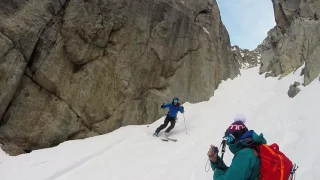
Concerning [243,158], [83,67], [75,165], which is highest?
[83,67]

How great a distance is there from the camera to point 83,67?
18234mm

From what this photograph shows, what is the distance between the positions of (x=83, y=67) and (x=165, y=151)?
7023 mm

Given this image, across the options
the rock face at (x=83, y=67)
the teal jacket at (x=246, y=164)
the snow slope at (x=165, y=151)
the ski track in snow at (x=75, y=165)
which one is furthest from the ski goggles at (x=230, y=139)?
the rock face at (x=83, y=67)

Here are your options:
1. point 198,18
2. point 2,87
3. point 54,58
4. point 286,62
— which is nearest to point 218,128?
point 54,58

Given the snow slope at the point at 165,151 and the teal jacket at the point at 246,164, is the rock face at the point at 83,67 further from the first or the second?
the teal jacket at the point at 246,164

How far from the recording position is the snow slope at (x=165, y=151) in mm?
12016

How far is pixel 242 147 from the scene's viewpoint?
15.2 ft

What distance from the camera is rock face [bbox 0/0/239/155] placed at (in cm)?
1566

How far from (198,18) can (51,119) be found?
1718 cm

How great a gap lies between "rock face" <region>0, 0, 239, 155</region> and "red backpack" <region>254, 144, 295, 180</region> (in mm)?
13115

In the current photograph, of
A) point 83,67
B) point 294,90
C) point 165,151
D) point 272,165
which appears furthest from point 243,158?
point 294,90

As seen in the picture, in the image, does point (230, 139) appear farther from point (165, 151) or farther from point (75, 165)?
point (165, 151)

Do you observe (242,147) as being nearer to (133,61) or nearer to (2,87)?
(2,87)

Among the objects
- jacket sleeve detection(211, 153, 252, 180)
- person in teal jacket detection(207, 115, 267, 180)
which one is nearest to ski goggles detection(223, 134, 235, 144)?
person in teal jacket detection(207, 115, 267, 180)
